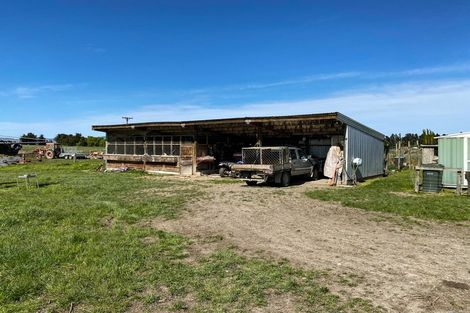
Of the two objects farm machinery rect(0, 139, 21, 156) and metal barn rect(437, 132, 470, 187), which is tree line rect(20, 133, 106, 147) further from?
metal barn rect(437, 132, 470, 187)

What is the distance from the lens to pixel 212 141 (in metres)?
25.3

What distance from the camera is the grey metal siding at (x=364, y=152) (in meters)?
18.5

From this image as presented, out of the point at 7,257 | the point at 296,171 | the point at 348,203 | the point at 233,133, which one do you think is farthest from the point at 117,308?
the point at 233,133

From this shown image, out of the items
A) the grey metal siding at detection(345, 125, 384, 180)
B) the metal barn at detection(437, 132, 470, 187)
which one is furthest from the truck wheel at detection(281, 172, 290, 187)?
the metal barn at detection(437, 132, 470, 187)

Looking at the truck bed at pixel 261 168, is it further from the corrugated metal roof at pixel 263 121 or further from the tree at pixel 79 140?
the tree at pixel 79 140

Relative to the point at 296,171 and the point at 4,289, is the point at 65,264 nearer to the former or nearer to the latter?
the point at 4,289

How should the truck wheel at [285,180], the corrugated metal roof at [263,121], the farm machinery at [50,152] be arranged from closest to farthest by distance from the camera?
the truck wheel at [285,180] → the corrugated metal roof at [263,121] → the farm machinery at [50,152]

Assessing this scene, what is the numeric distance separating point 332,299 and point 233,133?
2143 centimetres

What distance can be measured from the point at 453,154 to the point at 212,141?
47.8 feet

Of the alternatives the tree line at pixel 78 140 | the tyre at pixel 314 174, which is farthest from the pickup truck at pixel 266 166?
the tree line at pixel 78 140

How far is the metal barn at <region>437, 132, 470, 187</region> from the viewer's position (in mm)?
14648

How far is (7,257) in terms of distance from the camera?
5.69 metres

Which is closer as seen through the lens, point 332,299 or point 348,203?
point 332,299

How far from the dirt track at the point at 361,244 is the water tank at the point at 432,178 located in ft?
16.5
